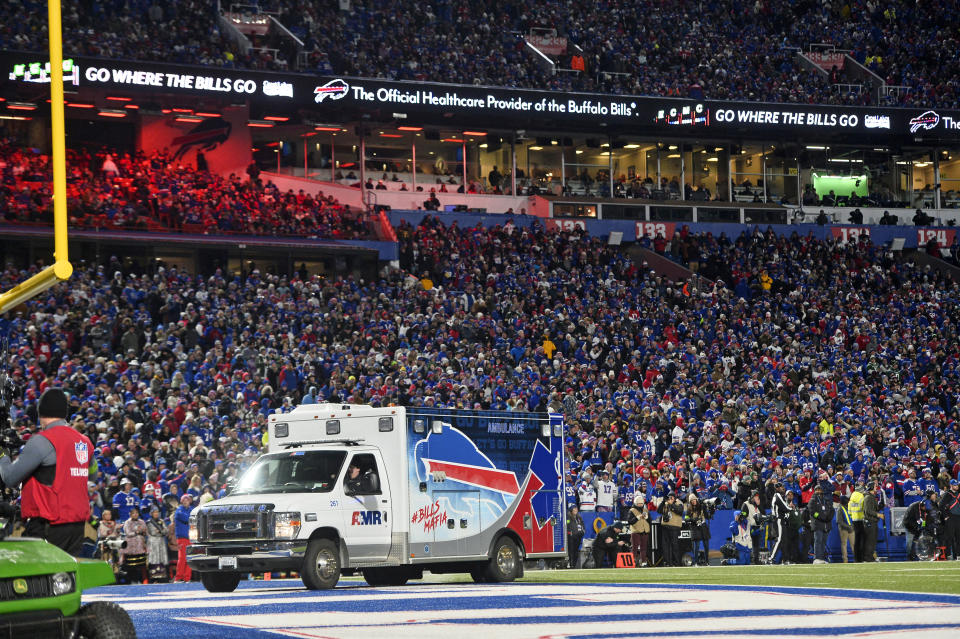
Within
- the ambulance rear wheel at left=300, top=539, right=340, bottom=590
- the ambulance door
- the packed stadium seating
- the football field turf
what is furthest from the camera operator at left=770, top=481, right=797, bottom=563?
the ambulance rear wheel at left=300, top=539, right=340, bottom=590

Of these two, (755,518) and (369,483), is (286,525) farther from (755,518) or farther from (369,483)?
(755,518)

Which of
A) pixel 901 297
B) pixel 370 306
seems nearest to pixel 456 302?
pixel 370 306

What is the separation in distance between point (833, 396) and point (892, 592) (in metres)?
20.4

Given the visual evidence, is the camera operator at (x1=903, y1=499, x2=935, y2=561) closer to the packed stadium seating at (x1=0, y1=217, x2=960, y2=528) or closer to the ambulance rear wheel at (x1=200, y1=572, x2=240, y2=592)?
the packed stadium seating at (x1=0, y1=217, x2=960, y2=528)

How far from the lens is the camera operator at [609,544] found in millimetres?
25219

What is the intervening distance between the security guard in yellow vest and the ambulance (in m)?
9.06

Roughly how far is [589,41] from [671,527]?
98.6ft

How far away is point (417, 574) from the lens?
19.3 metres

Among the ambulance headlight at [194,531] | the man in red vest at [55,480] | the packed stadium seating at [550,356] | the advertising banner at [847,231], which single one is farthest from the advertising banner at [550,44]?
the man in red vest at [55,480]

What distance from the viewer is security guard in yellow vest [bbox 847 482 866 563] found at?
2703 cm

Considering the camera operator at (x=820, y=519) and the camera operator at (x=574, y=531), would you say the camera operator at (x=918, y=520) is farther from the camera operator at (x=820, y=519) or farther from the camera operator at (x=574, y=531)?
the camera operator at (x=574, y=531)

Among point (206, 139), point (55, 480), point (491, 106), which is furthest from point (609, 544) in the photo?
point (206, 139)

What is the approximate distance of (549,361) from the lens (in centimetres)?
3434

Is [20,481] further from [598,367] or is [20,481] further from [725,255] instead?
[725,255]
